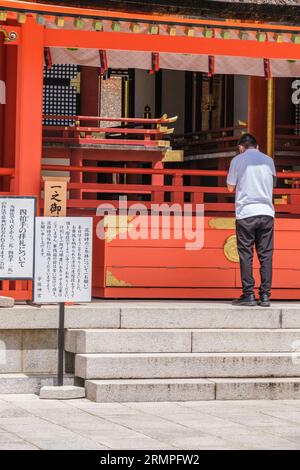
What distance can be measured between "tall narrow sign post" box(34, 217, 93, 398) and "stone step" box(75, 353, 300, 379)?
320 millimetres

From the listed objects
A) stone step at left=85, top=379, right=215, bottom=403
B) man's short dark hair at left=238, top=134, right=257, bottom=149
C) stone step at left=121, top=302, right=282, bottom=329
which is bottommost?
stone step at left=85, top=379, right=215, bottom=403

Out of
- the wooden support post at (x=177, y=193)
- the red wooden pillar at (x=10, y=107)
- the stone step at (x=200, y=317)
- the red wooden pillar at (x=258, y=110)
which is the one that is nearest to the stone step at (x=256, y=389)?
the stone step at (x=200, y=317)

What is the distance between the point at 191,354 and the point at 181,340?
21 cm

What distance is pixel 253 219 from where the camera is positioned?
1167cm

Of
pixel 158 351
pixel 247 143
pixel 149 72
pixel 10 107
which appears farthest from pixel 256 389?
pixel 149 72

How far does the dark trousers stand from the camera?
1168 cm

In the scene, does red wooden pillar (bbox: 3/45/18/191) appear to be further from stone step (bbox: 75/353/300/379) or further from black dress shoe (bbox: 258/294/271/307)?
stone step (bbox: 75/353/300/379)

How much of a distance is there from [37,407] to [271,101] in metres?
7.70

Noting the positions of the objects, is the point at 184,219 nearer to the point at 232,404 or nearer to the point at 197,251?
the point at 197,251

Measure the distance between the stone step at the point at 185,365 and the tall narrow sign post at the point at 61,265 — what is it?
0.32 meters

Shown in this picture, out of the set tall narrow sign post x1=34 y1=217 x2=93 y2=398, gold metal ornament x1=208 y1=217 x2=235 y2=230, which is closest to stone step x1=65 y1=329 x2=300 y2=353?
tall narrow sign post x1=34 y1=217 x2=93 y2=398

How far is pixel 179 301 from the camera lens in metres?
12.6

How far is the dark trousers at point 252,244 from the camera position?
1168 centimetres
